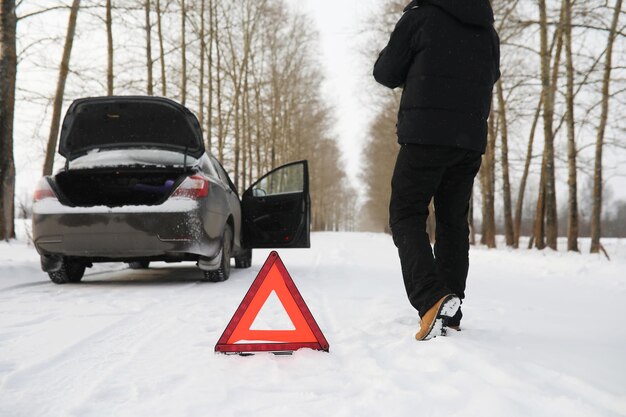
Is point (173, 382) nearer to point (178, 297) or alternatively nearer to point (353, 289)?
Answer: point (178, 297)

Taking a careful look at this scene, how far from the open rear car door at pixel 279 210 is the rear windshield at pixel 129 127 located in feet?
4.31

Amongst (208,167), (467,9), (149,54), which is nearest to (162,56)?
(149,54)

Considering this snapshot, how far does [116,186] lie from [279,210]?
2.13 metres

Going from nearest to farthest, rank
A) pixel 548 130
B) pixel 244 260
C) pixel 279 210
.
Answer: pixel 279 210, pixel 244 260, pixel 548 130

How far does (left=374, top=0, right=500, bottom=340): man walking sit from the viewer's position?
8.48ft

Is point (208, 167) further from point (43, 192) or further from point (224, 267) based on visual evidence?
point (43, 192)

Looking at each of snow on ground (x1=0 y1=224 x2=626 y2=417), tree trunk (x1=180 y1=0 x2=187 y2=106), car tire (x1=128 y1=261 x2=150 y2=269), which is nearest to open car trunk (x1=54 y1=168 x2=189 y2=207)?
snow on ground (x1=0 y1=224 x2=626 y2=417)

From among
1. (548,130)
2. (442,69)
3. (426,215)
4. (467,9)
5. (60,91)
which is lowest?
(426,215)

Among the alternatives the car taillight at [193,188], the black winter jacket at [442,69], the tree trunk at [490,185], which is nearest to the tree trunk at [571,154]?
the tree trunk at [490,185]

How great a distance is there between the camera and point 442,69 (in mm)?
2617

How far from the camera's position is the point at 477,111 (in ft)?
8.87

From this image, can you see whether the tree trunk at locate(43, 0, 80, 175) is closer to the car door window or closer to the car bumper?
the car door window

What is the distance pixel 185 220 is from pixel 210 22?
15.3 metres

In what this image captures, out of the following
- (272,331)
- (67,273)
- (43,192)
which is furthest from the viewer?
(67,273)
